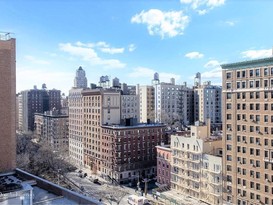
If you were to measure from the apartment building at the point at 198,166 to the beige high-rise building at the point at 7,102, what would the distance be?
41523 millimetres

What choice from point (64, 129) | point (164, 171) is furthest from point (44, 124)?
point (164, 171)

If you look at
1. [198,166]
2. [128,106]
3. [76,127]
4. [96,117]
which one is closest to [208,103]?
[128,106]

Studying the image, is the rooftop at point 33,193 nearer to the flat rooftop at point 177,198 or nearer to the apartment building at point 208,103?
the flat rooftop at point 177,198

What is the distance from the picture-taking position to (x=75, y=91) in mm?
99500

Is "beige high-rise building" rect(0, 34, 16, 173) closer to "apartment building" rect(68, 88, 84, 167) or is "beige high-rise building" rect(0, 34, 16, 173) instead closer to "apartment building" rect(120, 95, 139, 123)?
"apartment building" rect(120, 95, 139, 123)

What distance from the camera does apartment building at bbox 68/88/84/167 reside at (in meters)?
93.8

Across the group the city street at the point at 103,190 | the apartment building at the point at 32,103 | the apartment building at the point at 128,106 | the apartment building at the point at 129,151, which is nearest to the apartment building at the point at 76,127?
the apartment building at the point at 128,106

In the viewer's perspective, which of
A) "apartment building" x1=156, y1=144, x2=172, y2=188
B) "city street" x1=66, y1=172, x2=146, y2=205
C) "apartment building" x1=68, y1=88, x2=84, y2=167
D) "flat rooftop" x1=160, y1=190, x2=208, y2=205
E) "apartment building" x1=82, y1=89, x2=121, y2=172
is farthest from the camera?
"apartment building" x1=68, y1=88, x2=84, y2=167

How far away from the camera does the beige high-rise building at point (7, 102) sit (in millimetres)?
17516

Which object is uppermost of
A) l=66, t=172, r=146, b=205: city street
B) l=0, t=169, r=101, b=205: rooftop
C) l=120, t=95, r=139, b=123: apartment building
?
l=120, t=95, r=139, b=123: apartment building

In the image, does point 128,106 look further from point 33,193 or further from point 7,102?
point 33,193

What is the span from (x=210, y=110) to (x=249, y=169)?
3255 inches

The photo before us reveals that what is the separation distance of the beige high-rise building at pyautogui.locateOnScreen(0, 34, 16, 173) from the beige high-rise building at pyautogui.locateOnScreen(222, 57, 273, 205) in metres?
38.6

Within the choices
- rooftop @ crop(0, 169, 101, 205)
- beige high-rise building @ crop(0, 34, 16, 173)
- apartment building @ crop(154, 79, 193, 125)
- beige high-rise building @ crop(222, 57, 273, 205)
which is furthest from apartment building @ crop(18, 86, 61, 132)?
rooftop @ crop(0, 169, 101, 205)
